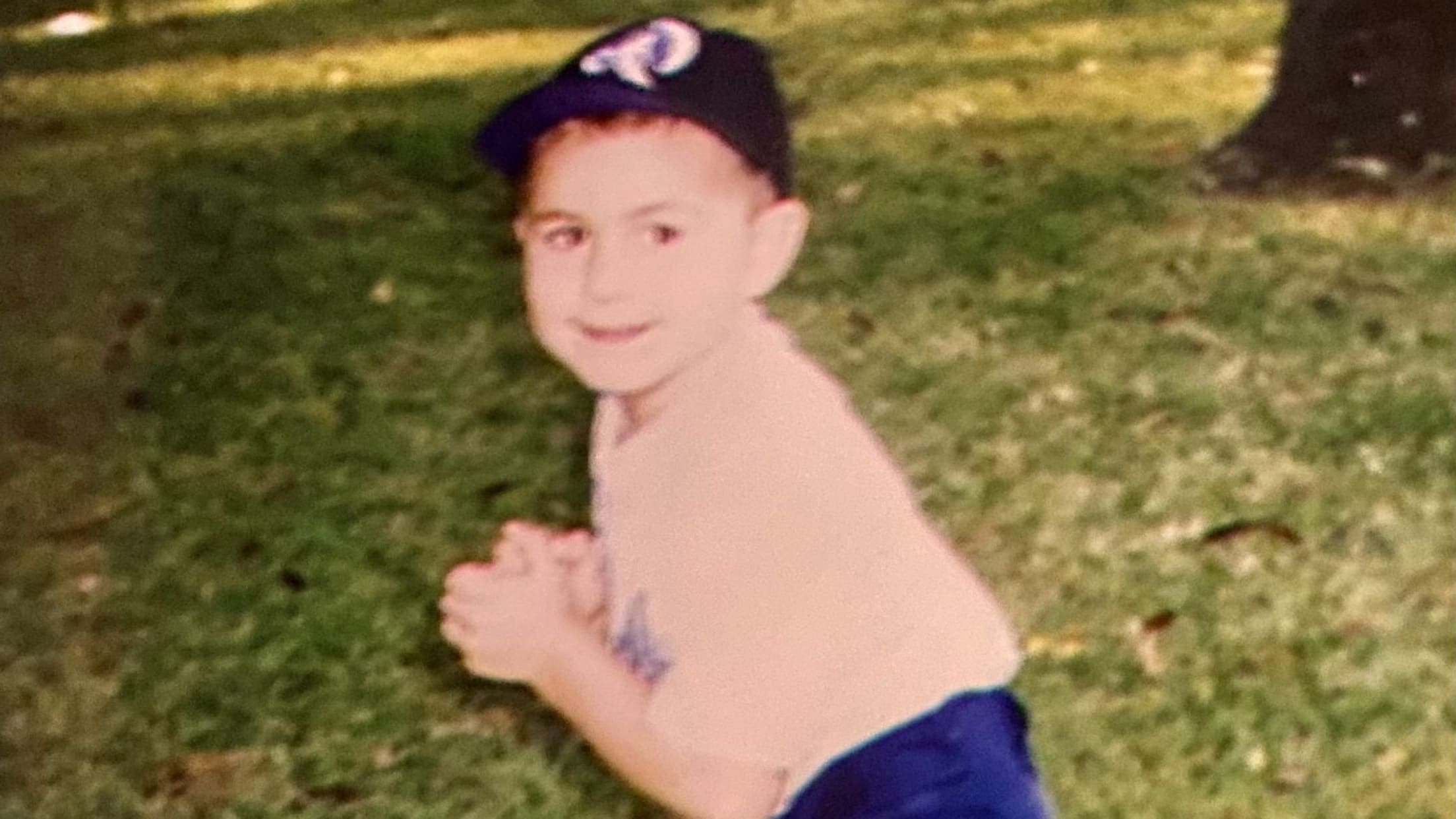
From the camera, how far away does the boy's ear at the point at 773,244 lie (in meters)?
1.19

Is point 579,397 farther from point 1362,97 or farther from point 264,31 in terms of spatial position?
point 1362,97

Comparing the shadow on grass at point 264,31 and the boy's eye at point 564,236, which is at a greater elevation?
the shadow on grass at point 264,31

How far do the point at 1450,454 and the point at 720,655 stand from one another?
0.65 meters

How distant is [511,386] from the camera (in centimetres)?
145

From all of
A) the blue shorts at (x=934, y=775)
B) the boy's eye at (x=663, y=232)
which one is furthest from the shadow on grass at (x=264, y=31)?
the blue shorts at (x=934, y=775)

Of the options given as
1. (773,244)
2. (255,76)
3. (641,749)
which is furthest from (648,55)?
(255,76)

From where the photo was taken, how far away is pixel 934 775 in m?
1.03

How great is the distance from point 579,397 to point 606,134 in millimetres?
268

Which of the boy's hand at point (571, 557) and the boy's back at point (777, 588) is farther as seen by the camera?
the boy's hand at point (571, 557)

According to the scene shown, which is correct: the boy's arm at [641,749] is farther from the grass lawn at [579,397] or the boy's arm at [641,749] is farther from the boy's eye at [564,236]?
the boy's eye at [564,236]

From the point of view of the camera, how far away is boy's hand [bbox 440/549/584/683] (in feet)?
3.83

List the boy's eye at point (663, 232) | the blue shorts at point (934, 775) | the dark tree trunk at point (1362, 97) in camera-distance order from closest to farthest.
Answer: the blue shorts at point (934, 775), the boy's eye at point (663, 232), the dark tree trunk at point (1362, 97)

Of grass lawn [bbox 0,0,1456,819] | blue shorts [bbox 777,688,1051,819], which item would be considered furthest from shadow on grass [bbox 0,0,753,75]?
blue shorts [bbox 777,688,1051,819]

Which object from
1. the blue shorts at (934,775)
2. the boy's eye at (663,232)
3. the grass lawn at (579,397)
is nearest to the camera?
the blue shorts at (934,775)
